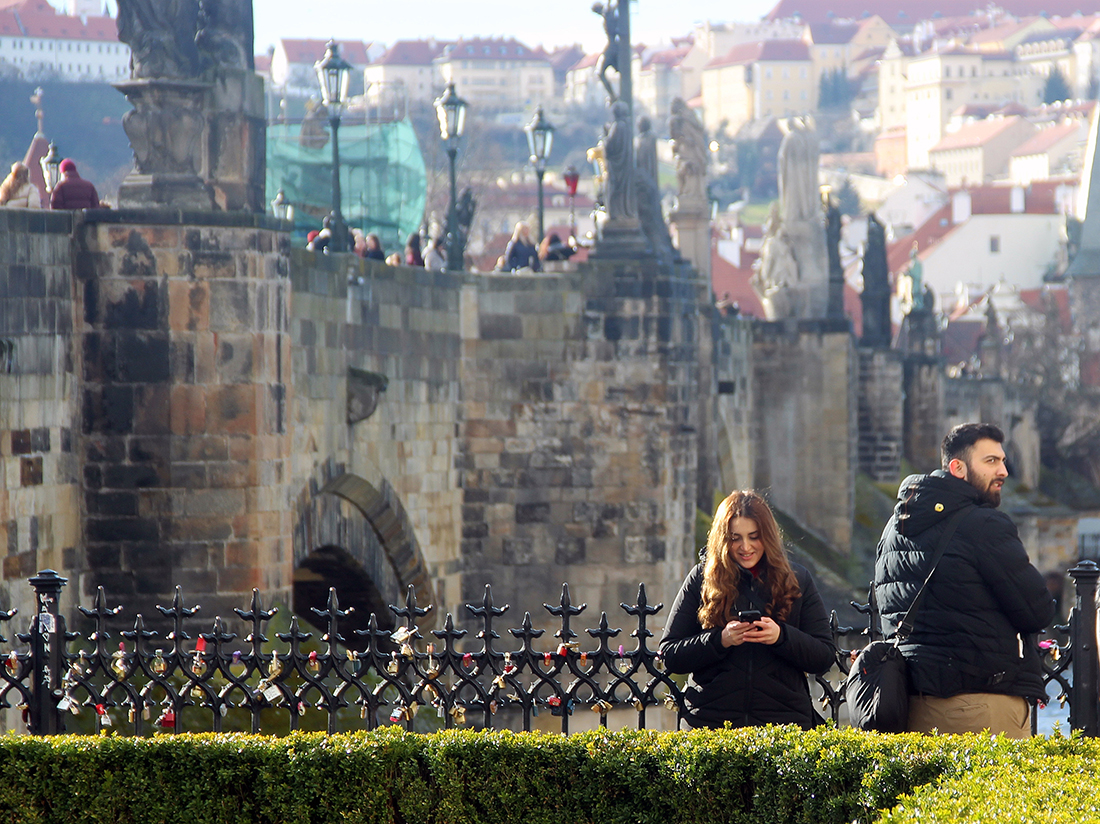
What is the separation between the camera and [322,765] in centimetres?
659

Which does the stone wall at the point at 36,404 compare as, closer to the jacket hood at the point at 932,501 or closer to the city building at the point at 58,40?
the jacket hood at the point at 932,501

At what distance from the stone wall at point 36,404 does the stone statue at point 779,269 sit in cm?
2153

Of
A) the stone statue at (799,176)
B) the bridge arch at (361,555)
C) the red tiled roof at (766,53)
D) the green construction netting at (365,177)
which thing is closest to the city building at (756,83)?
the red tiled roof at (766,53)

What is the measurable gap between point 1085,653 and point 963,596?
86 cm

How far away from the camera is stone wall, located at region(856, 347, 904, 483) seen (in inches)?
1448

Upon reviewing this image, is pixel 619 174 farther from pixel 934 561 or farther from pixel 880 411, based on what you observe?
pixel 880 411

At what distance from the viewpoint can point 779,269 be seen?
3253 cm

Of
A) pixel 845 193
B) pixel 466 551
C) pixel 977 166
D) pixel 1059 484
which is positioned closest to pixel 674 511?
pixel 466 551

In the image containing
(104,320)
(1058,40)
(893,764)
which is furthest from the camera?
(1058,40)

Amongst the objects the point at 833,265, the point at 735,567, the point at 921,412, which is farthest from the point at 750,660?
the point at 921,412

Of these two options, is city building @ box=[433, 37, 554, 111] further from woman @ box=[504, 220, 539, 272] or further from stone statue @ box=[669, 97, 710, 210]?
woman @ box=[504, 220, 539, 272]

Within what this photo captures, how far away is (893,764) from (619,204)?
1275 centimetres

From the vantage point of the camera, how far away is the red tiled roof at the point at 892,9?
7283 inches

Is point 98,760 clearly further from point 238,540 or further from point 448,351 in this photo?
point 448,351
